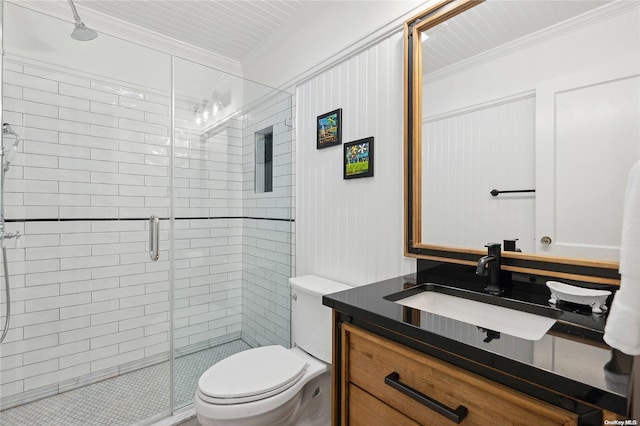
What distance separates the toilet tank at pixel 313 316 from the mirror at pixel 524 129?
1.80ft

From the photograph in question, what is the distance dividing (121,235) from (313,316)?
5.13 ft

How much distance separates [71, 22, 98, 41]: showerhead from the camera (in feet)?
6.01

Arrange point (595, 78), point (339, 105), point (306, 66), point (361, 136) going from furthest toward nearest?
point (306, 66), point (339, 105), point (361, 136), point (595, 78)

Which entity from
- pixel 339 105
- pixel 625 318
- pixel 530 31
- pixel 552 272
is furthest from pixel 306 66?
pixel 625 318

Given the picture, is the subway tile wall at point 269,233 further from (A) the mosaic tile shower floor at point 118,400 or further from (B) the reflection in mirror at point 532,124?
(B) the reflection in mirror at point 532,124

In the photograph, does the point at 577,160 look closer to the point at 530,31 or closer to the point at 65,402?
the point at 530,31

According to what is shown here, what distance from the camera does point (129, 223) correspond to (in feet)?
7.39

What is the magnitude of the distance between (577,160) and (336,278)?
125cm

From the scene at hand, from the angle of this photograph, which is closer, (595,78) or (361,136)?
(595,78)

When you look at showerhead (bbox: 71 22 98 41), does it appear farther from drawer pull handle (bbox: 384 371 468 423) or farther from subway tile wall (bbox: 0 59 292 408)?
drawer pull handle (bbox: 384 371 468 423)

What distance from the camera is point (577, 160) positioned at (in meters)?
0.98

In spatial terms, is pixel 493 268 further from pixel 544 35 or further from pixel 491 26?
pixel 491 26

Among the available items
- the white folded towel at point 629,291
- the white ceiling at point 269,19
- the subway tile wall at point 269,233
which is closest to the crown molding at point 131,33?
the white ceiling at point 269,19

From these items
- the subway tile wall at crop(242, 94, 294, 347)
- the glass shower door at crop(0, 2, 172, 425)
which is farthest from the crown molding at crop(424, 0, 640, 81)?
the glass shower door at crop(0, 2, 172, 425)
